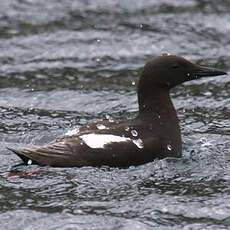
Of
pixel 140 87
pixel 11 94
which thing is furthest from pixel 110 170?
pixel 11 94

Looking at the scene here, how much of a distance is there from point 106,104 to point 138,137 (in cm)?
241

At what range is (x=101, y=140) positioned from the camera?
9.31 m

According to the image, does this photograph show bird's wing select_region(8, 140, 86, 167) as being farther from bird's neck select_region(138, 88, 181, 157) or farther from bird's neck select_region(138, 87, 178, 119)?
bird's neck select_region(138, 87, 178, 119)

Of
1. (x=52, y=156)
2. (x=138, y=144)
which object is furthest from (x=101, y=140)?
(x=52, y=156)

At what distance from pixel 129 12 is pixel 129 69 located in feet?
7.43

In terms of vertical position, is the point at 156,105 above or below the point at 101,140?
above

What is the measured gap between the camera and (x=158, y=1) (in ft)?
51.1

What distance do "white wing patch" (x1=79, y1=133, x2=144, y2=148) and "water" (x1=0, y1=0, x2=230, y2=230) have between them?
Answer: 22 cm

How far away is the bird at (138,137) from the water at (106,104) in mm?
97

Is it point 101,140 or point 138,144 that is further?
point 138,144

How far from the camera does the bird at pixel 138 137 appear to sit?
929cm

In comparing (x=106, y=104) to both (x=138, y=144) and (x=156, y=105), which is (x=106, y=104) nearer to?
(x=156, y=105)

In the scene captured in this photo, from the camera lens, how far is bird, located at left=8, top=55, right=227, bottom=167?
366 inches

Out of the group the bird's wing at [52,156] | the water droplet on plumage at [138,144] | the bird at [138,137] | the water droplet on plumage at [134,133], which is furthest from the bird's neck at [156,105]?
the bird's wing at [52,156]
